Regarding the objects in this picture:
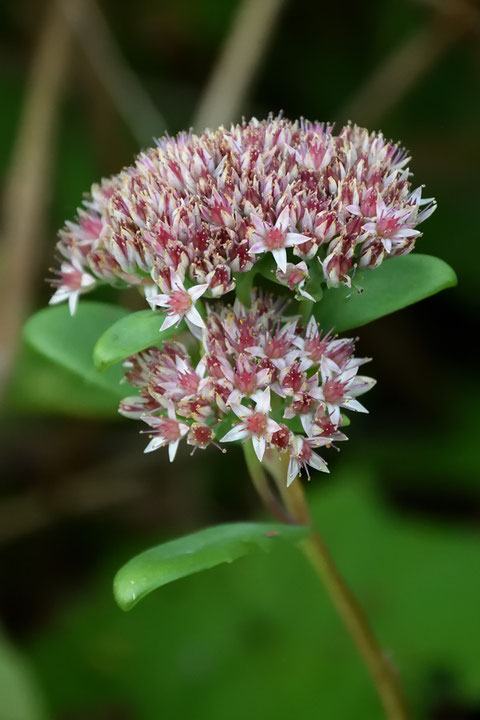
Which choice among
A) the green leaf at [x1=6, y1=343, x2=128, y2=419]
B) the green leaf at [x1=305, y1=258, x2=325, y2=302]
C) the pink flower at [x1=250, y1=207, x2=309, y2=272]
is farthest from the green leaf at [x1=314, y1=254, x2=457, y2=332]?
the green leaf at [x1=6, y1=343, x2=128, y2=419]

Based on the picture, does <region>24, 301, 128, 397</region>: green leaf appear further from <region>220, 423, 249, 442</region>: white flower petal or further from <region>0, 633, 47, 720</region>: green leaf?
<region>0, 633, 47, 720</region>: green leaf

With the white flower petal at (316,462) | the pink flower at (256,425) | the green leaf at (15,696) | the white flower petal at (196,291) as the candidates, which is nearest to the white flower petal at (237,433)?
the pink flower at (256,425)

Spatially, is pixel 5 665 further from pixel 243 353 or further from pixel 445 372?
→ pixel 445 372

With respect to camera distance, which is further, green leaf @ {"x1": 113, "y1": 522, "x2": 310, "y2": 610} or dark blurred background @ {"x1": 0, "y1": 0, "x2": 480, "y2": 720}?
dark blurred background @ {"x1": 0, "y1": 0, "x2": 480, "y2": 720}

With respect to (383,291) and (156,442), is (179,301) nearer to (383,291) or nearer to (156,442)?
(156,442)

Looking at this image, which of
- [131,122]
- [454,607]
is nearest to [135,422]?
[131,122]

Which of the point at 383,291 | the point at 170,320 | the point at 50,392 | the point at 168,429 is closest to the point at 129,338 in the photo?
the point at 170,320
